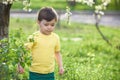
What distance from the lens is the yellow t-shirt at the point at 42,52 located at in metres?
5.80

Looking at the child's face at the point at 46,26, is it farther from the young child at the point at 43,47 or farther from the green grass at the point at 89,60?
the green grass at the point at 89,60

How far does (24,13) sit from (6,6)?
20.0 m

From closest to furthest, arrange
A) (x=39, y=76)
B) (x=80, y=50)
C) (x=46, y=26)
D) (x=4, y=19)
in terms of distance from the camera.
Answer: (x=46, y=26)
(x=39, y=76)
(x=4, y=19)
(x=80, y=50)

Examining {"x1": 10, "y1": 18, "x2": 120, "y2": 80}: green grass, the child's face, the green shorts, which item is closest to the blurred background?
{"x1": 10, "y1": 18, "x2": 120, "y2": 80}: green grass

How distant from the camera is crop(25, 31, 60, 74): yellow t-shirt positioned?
19.0ft

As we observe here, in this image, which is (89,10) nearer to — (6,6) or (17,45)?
(6,6)

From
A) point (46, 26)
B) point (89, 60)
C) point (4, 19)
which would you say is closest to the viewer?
point (46, 26)

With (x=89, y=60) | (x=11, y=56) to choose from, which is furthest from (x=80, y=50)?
(x=11, y=56)

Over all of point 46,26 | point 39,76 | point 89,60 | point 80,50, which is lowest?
point 80,50

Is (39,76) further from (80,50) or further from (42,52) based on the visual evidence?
(80,50)

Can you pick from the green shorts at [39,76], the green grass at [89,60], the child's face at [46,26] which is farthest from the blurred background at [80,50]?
the child's face at [46,26]

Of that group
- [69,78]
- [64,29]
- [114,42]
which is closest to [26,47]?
[69,78]

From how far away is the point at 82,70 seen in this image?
330 inches

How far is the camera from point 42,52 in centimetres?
582
